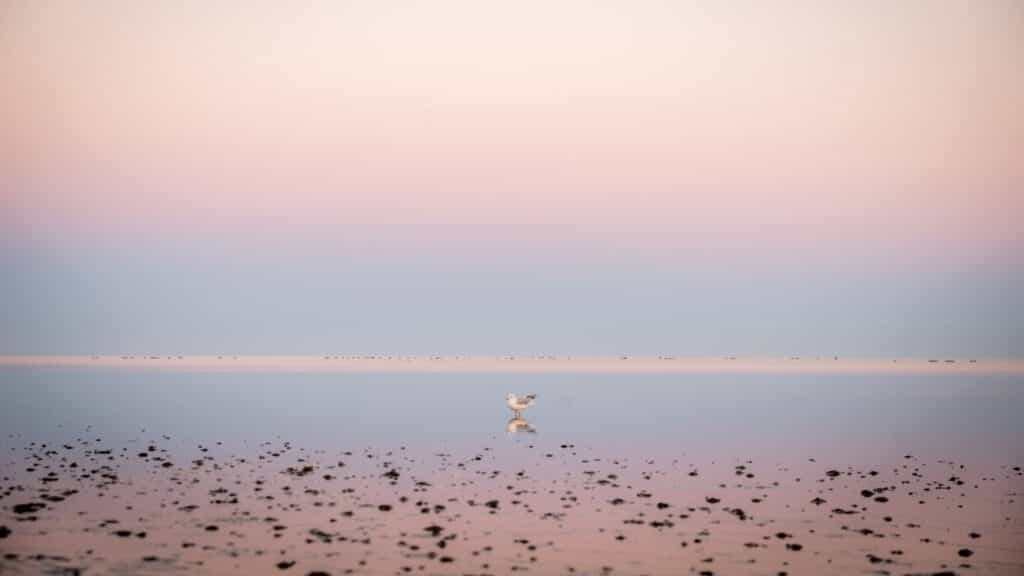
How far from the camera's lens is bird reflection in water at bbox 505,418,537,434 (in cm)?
6091

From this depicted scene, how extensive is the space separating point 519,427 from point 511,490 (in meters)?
25.2

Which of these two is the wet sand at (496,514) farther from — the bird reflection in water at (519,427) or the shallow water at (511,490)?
the bird reflection in water at (519,427)

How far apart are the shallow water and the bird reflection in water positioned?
396 mm

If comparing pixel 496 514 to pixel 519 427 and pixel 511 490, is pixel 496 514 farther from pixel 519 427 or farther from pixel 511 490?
pixel 519 427

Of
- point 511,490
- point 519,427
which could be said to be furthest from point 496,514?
point 519,427

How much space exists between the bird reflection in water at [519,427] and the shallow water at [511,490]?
396 millimetres

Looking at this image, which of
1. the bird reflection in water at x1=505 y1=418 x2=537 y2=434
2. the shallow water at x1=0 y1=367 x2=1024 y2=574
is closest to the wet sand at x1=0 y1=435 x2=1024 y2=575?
the shallow water at x1=0 y1=367 x2=1024 y2=574

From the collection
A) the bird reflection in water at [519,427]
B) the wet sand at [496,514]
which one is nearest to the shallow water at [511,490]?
the wet sand at [496,514]

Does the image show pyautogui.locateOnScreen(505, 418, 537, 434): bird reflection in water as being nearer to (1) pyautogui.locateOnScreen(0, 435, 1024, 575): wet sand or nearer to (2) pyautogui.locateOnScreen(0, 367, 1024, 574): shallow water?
(2) pyautogui.locateOnScreen(0, 367, 1024, 574): shallow water

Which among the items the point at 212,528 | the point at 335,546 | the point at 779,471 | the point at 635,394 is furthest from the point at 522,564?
the point at 635,394

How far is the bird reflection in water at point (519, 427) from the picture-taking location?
60906mm

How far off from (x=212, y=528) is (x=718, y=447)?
29066mm

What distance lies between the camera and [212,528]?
3055 cm

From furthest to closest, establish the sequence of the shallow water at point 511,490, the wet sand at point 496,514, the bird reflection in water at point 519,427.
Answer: the bird reflection in water at point 519,427 < the shallow water at point 511,490 < the wet sand at point 496,514
